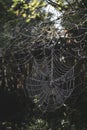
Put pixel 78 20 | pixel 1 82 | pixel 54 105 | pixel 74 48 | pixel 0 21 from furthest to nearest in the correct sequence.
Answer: pixel 0 21 → pixel 1 82 → pixel 54 105 → pixel 74 48 → pixel 78 20

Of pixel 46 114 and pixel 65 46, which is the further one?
pixel 46 114

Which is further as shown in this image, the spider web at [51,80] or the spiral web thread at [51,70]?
the spider web at [51,80]

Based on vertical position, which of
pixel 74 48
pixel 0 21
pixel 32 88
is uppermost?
pixel 0 21

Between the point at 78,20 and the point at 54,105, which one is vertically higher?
the point at 78,20

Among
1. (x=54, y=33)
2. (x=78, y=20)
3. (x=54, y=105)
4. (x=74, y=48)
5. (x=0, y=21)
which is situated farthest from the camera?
(x=0, y=21)

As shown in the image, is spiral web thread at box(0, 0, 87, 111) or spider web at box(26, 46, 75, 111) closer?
spiral web thread at box(0, 0, 87, 111)

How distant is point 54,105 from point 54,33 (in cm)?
232

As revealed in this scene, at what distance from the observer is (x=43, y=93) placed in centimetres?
730

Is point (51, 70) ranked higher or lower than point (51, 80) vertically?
higher

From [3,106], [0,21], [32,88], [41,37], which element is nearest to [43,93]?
[32,88]

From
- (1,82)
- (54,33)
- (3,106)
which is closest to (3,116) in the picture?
(3,106)

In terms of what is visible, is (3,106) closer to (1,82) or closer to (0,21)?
(1,82)

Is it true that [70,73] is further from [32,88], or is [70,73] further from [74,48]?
[32,88]

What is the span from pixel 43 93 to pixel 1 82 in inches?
44.4
